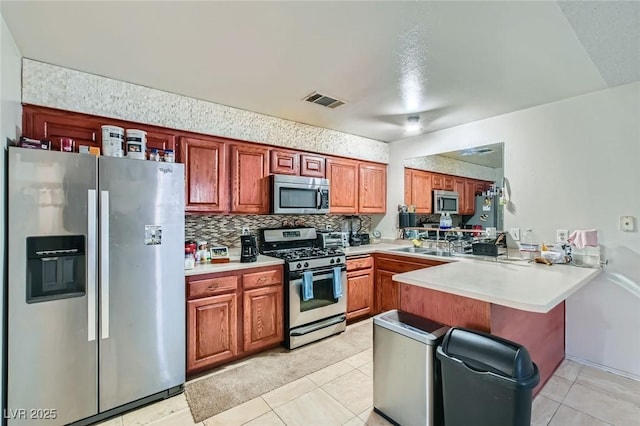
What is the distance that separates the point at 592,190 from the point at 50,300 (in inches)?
166

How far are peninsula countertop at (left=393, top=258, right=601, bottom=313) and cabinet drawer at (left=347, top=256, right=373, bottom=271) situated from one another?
1272 millimetres

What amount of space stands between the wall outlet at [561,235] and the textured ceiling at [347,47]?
1.25m

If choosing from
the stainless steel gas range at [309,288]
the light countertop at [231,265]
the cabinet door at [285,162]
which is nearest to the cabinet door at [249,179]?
the cabinet door at [285,162]

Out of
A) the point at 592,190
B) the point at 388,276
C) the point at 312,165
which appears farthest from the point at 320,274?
the point at 592,190

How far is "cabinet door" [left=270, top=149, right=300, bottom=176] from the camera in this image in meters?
3.31

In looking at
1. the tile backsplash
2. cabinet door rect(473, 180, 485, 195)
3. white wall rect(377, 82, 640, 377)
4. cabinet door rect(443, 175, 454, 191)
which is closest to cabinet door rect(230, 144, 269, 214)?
the tile backsplash

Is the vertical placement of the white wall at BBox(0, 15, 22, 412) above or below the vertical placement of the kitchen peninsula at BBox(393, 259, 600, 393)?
above

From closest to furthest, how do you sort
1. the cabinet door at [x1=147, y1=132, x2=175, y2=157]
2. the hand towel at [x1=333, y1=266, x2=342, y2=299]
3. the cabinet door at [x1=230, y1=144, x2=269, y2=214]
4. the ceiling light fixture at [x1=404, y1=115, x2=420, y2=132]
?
1. the cabinet door at [x1=147, y1=132, x2=175, y2=157]
2. the cabinet door at [x1=230, y1=144, x2=269, y2=214]
3. the hand towel at [x1=333, y1=266, x2=342, y2=299]
4. the ceiling light fixture at [x1=404, y1=115, x2=420, y2=132]

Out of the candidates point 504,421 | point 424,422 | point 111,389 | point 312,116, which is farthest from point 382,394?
point 312,116

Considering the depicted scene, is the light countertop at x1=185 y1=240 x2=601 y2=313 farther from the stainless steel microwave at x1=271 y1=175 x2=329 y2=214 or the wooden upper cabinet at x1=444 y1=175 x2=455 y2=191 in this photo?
the wooden upper cabinet at x1=444 y1=175 x2=455 y2=191

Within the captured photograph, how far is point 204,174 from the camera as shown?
2.80 meters

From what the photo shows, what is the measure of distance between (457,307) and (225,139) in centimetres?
255

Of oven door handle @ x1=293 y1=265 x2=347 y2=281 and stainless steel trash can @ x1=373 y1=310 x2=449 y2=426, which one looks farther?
oven door handle @ x1=293 y1=265 x2=347 y2=281

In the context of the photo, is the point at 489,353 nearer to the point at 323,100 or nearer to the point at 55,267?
the point at 323,100
